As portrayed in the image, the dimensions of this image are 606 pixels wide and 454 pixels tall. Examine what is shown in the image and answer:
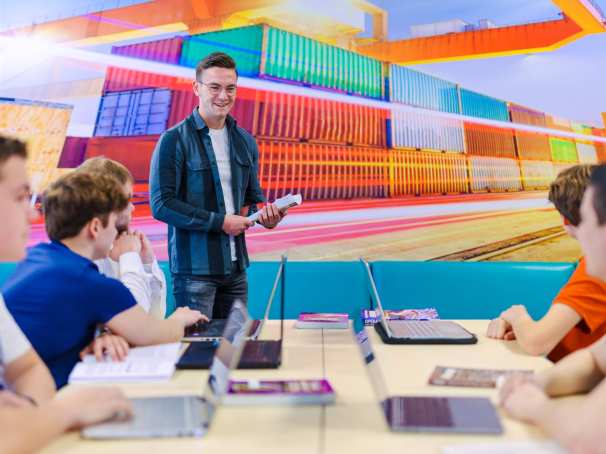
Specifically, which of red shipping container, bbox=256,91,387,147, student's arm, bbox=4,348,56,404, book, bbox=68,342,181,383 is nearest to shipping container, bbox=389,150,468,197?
red shipping container, bbox=256,91,387,147

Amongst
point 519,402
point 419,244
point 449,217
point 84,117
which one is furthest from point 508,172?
point 519,402

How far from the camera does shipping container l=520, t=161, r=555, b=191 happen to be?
398 cm

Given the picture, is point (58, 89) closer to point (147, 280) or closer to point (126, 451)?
point (147, 280)

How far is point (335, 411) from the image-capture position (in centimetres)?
106

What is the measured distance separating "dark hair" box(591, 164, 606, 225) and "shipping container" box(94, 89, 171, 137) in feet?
9.88

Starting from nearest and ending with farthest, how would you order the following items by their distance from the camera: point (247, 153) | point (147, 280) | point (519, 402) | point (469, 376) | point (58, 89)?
point (519, 402) < point (469, 376) < point (147, 280) < point (247, 153) < point (58, 89)

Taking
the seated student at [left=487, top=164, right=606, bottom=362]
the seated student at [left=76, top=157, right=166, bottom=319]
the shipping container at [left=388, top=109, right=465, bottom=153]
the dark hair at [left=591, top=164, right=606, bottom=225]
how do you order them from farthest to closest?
the shipping container at [left=388, top=109, right=465, bottom=153]
the seated student at [left=76, top=157, right=166, bottom=319]
the seated student at [left=487, top=164, right=606, bottom=362]
the dark hair at [left=591, top=164, right=606, bottom=225]

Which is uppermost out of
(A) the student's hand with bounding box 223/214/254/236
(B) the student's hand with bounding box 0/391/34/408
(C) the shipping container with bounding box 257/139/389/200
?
(C) the shipping container with bounding box 257/139/389/200

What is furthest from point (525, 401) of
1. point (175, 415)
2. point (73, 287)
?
point (73, 287)

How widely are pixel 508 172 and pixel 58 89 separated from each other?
314 cm

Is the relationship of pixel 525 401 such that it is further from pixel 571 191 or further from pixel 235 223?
pixel 235 223

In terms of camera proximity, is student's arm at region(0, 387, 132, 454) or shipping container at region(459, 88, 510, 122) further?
shipping container at region(459, 88, 510, 122)

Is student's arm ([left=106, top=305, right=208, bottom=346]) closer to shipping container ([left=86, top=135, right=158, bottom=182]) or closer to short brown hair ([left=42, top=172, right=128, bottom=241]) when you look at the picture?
short brown hair ([left=42, top=172, right=128, bottom=241])

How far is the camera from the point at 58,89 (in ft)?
11.5
